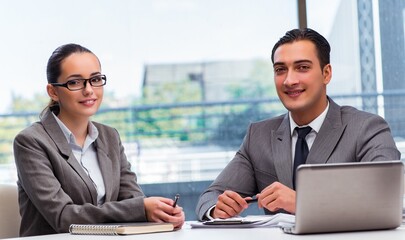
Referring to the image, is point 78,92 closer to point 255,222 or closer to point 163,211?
point 163,211

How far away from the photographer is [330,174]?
7.80 feet

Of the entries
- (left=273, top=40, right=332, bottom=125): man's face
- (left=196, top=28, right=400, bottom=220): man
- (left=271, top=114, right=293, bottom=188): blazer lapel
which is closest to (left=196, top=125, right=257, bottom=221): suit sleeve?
(left=196, top=28, right=400, bottom=220): man

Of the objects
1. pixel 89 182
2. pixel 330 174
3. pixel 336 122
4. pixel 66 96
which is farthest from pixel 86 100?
pixel 330 174

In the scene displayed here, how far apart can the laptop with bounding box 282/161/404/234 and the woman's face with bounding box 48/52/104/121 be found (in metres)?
1.10

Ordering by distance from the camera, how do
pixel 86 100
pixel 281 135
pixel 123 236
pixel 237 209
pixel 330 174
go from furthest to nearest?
1. pixel 281 135
2. pixel 86 100
3. pixel 237 209
4. pixel 123 236
5. pixel 330 174

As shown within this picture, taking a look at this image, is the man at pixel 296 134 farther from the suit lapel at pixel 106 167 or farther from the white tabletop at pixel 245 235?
the white tabletop at pixel 245 235

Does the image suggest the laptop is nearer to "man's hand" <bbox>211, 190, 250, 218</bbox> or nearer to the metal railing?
"man's hand" <bbox>211, 190, 250, 218</bbox>

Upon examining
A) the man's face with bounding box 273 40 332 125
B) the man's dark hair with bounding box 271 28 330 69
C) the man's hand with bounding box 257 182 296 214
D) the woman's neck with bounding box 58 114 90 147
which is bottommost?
the man's hand with bounding box 257 182 296 214

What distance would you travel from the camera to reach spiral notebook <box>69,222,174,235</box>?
2641 mm

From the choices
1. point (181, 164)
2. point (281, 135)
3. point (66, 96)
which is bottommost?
point (181, 164)

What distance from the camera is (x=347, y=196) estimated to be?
2.41 metres

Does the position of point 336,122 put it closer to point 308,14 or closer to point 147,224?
point 147,224

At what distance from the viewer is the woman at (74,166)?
9.67 feet

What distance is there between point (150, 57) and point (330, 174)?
2.86m
